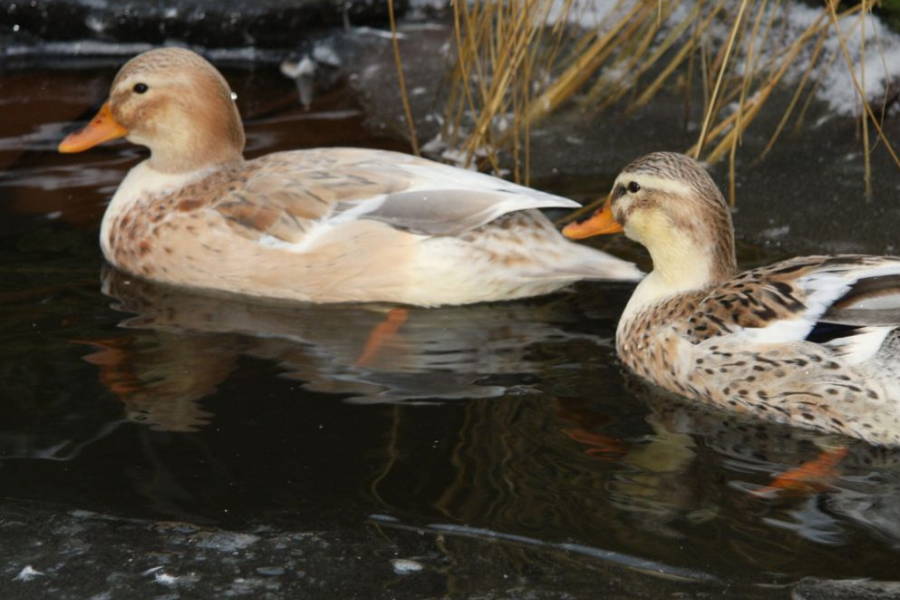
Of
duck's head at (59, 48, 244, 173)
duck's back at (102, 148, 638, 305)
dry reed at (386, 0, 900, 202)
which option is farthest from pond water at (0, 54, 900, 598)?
dry reed at (386, 0, 900, 202)

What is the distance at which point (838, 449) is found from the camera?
14.9ft

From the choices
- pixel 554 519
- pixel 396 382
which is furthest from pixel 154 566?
pixel 396 382

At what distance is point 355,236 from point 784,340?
184 centimetres

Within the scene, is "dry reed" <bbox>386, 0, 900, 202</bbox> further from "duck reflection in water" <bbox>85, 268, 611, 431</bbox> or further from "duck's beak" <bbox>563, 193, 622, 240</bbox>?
"duck reflection in water" <bbox>85, 268, 611, 431</bbox>

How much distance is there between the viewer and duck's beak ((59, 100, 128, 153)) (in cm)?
625

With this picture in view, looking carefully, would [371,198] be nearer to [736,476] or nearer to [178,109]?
[178,109]

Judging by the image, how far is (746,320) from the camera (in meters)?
4.69

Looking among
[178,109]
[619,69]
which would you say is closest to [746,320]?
[178,109]

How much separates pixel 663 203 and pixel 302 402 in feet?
4.70

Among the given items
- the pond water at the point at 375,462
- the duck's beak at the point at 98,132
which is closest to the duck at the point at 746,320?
the pond water at the point at 375,462

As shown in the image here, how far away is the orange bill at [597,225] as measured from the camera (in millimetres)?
5297

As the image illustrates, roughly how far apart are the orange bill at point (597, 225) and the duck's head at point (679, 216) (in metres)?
0.08

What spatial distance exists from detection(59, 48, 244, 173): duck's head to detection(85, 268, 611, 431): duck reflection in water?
60 cm

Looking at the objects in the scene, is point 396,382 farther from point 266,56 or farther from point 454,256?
point 266,56
